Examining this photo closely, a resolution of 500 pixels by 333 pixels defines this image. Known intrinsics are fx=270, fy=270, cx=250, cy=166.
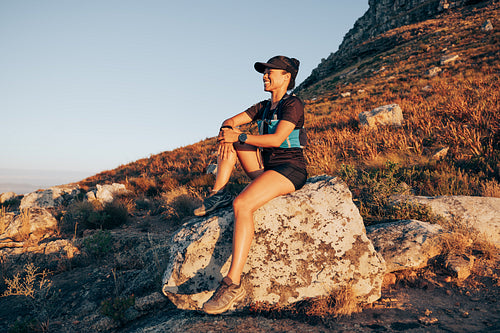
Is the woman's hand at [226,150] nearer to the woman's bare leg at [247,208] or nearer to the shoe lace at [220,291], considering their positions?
the woman's bare leg at [247,208]

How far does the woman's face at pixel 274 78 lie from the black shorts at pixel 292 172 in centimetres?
95

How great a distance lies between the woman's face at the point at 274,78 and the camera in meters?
3.14

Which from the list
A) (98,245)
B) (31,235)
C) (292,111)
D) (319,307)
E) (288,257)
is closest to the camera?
(319,307)

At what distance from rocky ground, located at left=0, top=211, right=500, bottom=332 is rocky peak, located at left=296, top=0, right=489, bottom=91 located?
4502cm

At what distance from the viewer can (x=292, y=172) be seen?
295 cm

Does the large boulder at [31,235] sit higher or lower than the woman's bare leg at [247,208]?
lower

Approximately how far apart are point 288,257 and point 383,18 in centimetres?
7936

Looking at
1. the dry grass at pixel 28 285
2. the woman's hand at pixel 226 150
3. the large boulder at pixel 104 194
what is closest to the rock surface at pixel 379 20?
the large boulder at pixel 104 194

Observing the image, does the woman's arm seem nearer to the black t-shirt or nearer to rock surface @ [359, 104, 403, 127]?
the black t-shirt

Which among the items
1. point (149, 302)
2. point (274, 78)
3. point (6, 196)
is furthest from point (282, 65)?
point (6, 196)

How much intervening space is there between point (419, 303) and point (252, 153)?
229 centimetres

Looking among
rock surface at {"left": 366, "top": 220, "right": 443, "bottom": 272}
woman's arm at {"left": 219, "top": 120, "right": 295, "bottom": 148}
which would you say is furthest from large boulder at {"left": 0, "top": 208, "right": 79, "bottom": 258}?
rock surface at {"left": 366, "top": 220, "right": 443, "bottom": 272}

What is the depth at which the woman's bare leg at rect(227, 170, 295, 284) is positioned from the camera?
2.49m

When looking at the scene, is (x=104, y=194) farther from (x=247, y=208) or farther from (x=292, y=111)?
(x=292, y=111)
